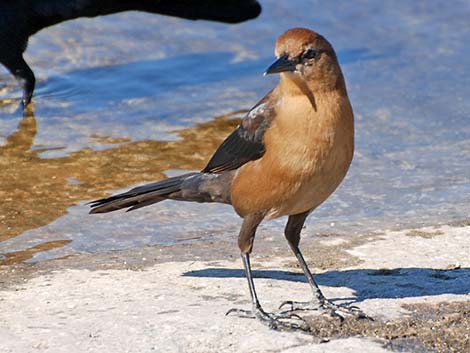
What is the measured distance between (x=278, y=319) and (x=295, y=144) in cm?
68

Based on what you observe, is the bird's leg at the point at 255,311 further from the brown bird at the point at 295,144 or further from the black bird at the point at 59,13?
the black bird at the point at 59,13

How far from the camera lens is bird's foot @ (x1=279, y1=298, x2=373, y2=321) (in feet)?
15.8

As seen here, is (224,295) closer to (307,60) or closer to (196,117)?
(307,60)

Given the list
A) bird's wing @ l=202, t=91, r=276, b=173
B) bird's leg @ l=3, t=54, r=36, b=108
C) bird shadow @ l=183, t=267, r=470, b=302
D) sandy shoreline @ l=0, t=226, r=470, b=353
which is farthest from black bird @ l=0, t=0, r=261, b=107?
bird's wing @ l=202, t=91, r=276, b=173

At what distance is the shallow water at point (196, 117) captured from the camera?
21.7 ft

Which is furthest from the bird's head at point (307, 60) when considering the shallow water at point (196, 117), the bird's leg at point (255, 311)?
the shallow water at point (196, 117)

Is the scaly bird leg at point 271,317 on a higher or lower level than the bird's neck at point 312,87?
lower

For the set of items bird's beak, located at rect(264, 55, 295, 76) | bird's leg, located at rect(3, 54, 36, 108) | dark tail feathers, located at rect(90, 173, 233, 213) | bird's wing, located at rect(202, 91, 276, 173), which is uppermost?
bird's beak, located at rect(264, 55, 295, 76)

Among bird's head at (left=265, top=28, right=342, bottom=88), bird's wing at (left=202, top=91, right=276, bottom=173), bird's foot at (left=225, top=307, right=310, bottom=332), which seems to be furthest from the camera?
bird's wing at (left=202, top=91, right=276, bottom=173)

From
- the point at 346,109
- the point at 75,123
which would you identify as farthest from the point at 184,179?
the point at 75,123

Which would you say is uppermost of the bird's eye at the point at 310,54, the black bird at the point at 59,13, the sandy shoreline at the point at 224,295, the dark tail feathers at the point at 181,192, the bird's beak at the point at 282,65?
the bird's eye at the point at 310,54

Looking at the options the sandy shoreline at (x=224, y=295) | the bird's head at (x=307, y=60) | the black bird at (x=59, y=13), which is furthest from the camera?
the black bird at (x=59, y=13)

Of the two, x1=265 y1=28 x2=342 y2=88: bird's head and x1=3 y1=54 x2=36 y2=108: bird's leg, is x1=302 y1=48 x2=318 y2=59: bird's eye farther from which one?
x1=3 y1=54 x2=36 y2=108: bird's leg

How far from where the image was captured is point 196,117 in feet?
29.5
